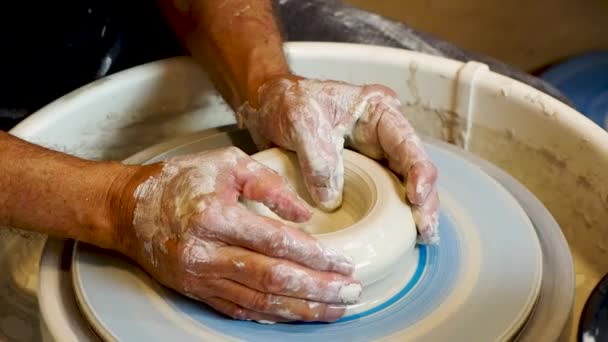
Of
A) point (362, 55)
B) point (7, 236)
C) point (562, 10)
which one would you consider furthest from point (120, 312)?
point (562, 10)

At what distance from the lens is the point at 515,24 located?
7.55ft

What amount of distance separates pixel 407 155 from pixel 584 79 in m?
1.47

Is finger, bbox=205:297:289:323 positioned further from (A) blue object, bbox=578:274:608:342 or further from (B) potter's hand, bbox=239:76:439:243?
(A) blue object, bbox=578:274:608:342

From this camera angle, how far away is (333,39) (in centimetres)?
154

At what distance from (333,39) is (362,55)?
25 cm

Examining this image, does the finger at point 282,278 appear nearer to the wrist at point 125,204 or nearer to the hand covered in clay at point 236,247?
the hand covered in clay at point 236,247

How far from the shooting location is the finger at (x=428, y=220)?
875 mm

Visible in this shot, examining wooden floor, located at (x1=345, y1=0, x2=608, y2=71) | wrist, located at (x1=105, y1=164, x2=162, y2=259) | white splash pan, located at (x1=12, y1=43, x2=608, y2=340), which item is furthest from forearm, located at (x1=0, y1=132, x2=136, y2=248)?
wooden floor, located at (x1=345, y1=0, x2=608, y2=71)

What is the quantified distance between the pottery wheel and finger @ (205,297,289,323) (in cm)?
1

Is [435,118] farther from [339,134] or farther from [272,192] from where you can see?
[272,192]

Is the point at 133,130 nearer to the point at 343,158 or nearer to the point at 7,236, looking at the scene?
the point at 7,236

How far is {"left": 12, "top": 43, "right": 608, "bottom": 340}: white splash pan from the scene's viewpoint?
1100 mm

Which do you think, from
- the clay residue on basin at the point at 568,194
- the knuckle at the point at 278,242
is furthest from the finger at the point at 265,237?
the clay residue on basin at the point at 568,194

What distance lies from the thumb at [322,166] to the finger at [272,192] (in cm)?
10
